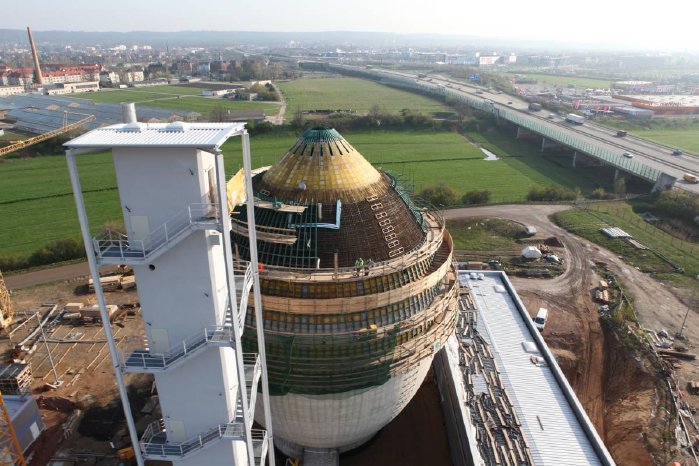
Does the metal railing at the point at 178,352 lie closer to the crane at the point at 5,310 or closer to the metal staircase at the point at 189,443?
the metal staircase at the point at 189,443

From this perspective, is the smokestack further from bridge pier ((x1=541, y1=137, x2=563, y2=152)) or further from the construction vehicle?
bridge pier ((x1=541, y1=137, x2=563, y2=152))

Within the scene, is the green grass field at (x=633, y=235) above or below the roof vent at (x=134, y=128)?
→ below

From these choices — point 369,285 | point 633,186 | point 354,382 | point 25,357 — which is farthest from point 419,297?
point 633,186

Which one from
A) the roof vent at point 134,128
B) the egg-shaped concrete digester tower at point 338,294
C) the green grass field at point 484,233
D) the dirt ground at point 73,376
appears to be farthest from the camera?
the green grass field at point 484,233

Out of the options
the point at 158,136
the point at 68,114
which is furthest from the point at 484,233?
the point at 68,114

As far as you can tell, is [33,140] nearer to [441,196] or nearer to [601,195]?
[441,196]

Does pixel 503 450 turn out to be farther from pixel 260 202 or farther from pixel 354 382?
pixel 260 202

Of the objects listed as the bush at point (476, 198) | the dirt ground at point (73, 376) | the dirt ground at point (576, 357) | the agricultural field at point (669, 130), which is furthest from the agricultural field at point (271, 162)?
the agricultural field at point (669, 130)
